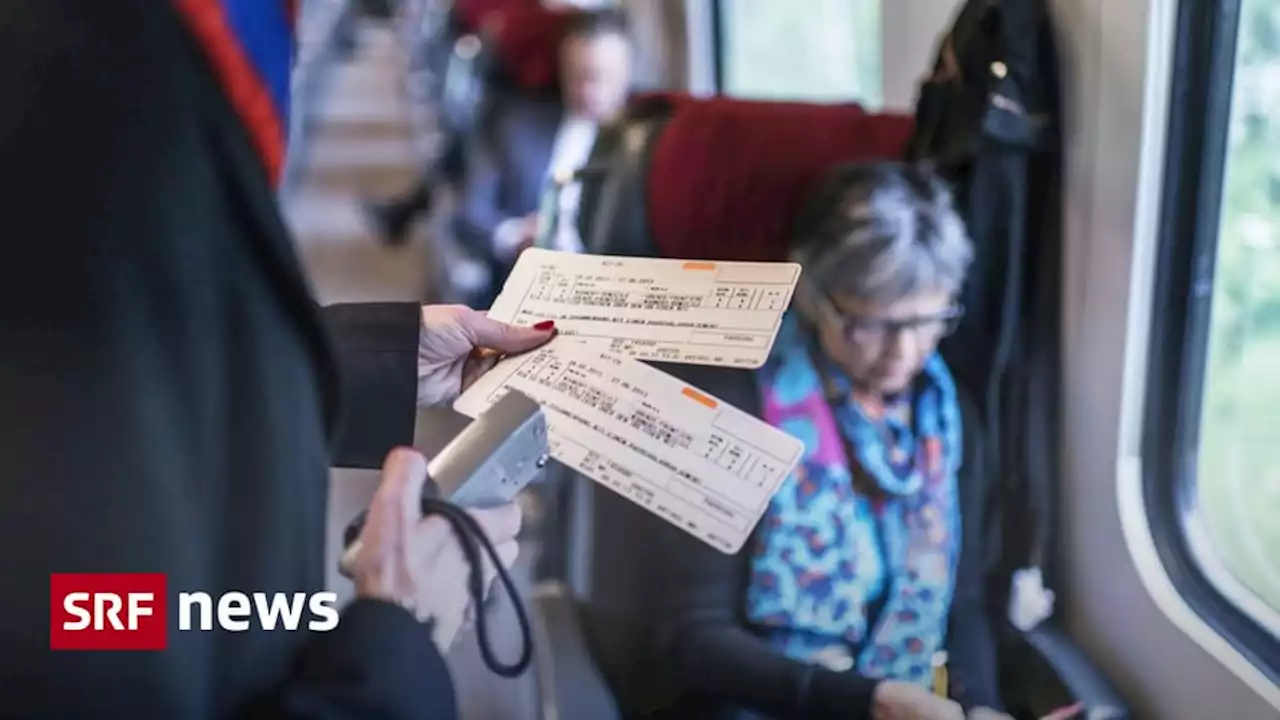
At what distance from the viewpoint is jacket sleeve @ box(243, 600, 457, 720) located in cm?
36

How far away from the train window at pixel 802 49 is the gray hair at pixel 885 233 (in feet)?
1.67

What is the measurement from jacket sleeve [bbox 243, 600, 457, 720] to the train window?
117cm

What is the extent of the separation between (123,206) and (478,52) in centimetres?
195

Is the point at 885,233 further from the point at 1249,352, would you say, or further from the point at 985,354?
the point at 1249,352

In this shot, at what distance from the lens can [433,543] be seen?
16.4 inches

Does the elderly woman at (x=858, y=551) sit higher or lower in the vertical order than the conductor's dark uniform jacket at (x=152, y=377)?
lower

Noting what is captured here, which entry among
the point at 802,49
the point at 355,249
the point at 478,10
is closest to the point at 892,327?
the point at 355,249

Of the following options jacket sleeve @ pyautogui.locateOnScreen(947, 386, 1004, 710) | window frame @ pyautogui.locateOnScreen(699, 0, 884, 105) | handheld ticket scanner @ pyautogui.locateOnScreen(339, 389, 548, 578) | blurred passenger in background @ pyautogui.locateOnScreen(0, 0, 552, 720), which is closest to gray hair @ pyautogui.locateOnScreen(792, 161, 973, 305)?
jacket sleeve @ pyautogui.locateOnScreen(947, 386, 1004, 710)

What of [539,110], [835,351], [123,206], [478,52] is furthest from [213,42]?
[478,52]

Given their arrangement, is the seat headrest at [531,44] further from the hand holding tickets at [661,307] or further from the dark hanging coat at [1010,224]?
the hand holding tickets at [661,307]

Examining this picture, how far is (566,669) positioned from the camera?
889mm

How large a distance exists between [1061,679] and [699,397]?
62 centimetres

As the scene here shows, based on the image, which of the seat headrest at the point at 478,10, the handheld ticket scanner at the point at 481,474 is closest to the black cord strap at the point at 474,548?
the handheld ticket scanner at the point at 481,474

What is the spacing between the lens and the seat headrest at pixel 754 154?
0.77m
